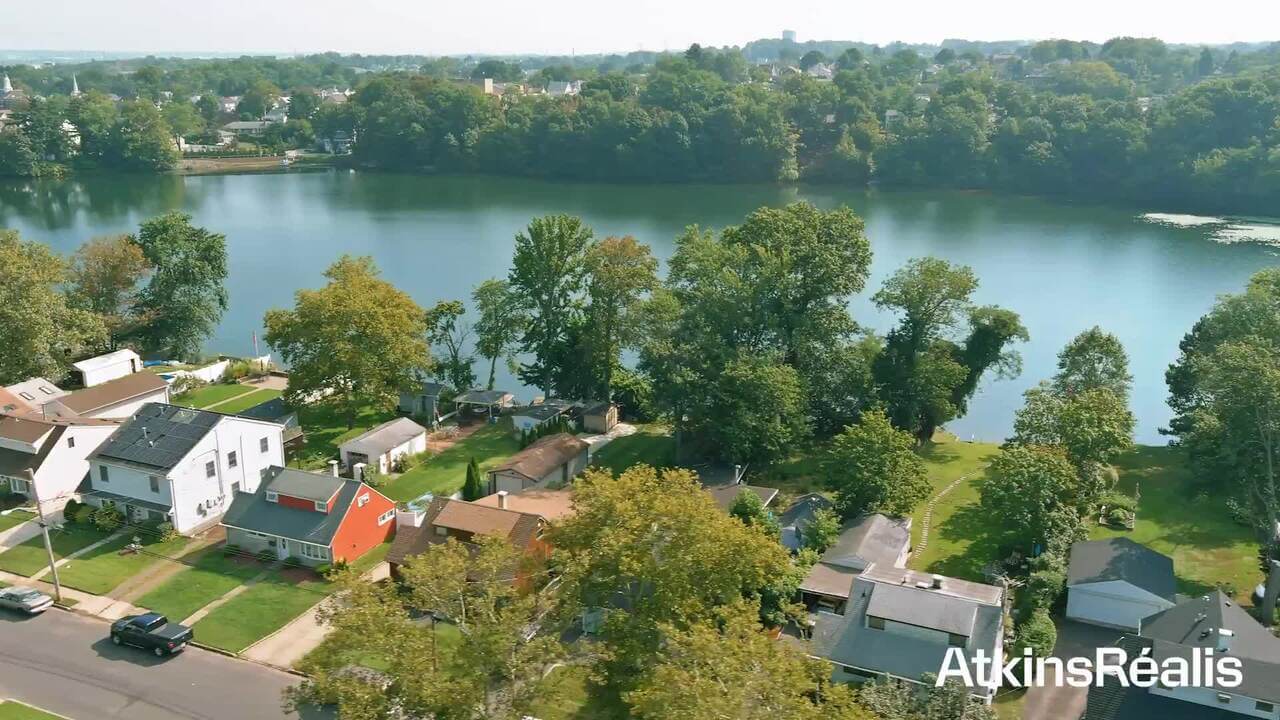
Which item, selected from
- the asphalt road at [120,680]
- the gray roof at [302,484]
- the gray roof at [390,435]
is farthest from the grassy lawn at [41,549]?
the gray roof at [390,435]

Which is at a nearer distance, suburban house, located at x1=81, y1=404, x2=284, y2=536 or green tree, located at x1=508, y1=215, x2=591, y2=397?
suburban house, located at x1=81, y1=404, x2=284, y2=536

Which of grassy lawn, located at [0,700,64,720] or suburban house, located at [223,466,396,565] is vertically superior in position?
suburban house, located at [223,466,396,565]

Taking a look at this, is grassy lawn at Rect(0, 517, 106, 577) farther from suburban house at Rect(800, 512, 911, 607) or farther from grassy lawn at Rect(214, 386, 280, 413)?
suburban house at Rect(800, 512, 911, 607)

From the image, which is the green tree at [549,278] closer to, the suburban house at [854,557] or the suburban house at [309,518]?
the suburban house at [309,518]

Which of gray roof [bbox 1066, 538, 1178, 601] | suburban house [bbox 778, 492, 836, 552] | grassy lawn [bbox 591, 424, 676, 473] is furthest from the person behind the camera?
grassy lawn [bbox 591, 424, 676, 473]

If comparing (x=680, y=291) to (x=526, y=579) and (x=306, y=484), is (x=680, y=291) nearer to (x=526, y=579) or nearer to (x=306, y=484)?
(x=306, y=484)

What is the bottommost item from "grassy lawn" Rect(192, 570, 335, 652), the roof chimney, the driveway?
"grassy lawn" Rect(192, 570, 335, 652)

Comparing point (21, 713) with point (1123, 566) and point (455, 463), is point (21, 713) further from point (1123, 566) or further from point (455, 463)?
point (1123, 566)

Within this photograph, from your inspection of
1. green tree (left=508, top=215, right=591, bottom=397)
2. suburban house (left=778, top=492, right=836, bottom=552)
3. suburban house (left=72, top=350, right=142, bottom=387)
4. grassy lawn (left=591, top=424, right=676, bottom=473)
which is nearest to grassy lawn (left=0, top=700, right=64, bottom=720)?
suburban house (left=778, top=492, right=836, bottom=552)

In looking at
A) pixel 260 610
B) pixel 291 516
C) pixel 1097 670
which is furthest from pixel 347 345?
pixel 1097 670
